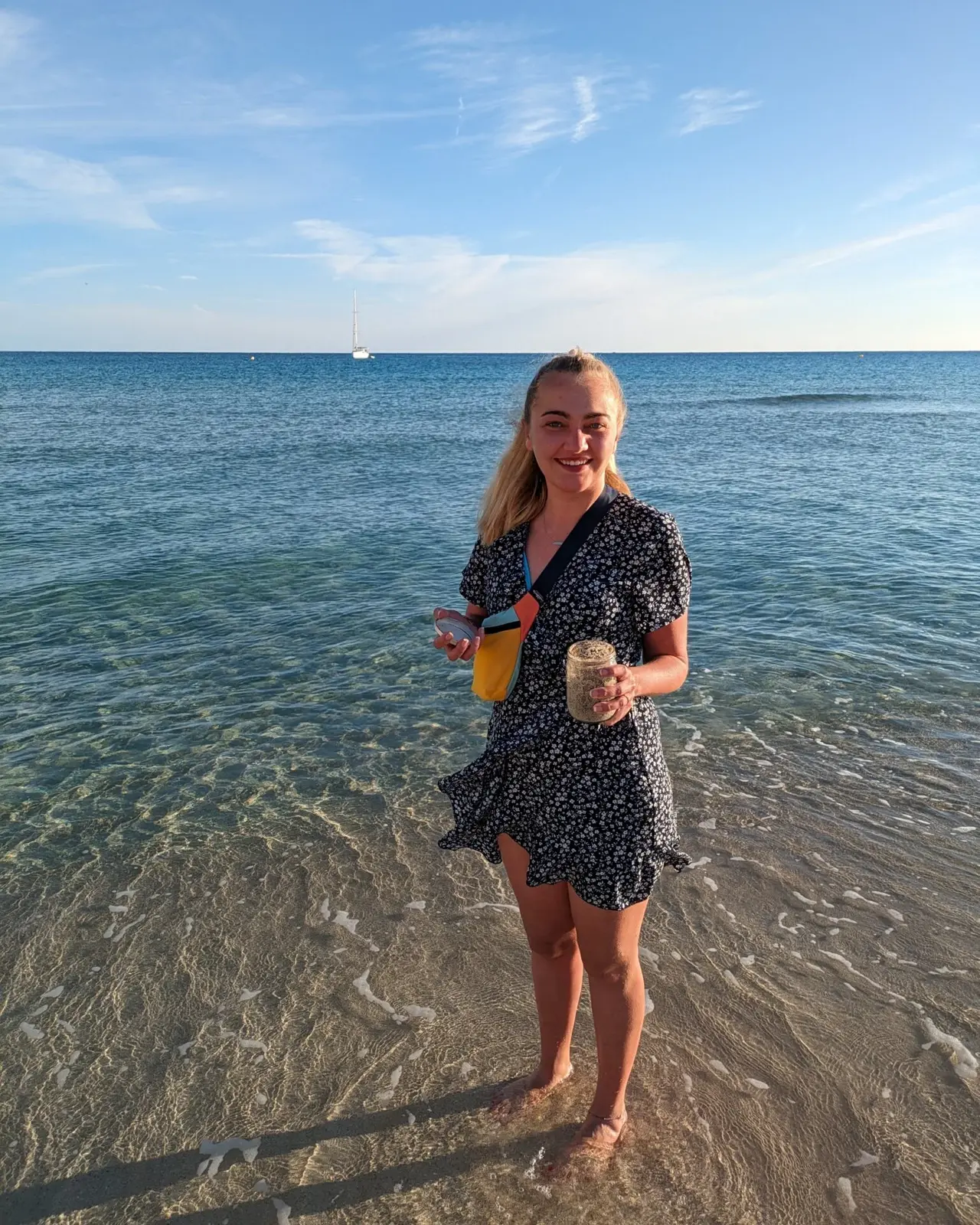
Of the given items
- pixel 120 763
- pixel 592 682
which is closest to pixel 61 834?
pixel 120 763

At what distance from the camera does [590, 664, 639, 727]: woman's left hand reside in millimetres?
2443

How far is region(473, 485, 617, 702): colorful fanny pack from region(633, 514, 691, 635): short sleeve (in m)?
0.18

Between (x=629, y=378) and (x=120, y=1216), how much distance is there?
93.6 m

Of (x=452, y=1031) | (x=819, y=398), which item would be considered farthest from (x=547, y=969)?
(x=819, y=398)

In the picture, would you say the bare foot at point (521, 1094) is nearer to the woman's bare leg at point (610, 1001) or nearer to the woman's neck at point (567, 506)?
the woman's bare leg at point (610, 1001)

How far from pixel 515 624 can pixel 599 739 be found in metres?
0.46

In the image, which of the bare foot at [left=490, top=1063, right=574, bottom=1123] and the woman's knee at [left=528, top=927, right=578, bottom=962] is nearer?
the woman's knee at [left=528, top=927, right=578, bottom=962]

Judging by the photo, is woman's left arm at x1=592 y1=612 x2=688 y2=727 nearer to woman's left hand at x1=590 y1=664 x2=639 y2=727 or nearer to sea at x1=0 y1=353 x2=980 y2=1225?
woman's left hand at x1=590 y1=664 x2=639 y2=727

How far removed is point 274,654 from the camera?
921 cm

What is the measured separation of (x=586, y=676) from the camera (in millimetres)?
2477

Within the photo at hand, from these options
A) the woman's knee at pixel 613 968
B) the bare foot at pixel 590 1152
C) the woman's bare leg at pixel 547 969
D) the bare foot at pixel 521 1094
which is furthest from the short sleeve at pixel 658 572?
the bare foot at pixel 521 1094

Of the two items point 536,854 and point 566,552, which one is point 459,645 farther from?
point 536,854

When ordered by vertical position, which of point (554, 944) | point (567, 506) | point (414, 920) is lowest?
point (414, 920)

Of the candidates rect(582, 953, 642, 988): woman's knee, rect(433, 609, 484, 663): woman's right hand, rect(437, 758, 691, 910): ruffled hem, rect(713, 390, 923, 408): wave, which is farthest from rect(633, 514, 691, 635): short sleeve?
rect(713, 390, 923, 408): wave
